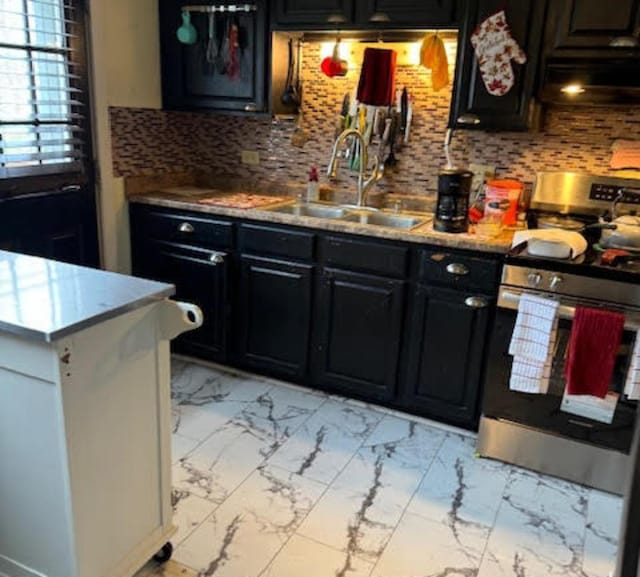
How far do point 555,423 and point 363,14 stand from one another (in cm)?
196

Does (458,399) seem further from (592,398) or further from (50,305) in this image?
(50,305)

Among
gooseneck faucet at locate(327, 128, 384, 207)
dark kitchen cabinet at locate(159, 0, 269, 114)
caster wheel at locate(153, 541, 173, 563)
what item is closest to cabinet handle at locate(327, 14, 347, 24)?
dark kitchen cabinet at locate(159, 0, 269, 114)

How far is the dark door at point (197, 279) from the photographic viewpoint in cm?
302

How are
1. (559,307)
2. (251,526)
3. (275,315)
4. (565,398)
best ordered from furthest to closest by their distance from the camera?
Result: (275,315) → (565,398) → (559,307) → (251,526)

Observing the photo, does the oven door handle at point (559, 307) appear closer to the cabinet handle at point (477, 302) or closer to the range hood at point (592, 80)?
the cabinet handle at point (477, 302)

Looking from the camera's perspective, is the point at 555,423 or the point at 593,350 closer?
the point at 593,350

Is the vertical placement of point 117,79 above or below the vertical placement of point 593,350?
above

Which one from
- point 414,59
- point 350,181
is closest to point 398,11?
point 414,59

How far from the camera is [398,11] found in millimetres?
2584

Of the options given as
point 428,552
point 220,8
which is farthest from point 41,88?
point 428,552

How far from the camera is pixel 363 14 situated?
8.70 feet

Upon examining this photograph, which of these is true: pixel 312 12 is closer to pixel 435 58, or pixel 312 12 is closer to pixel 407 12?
pixel 407 12

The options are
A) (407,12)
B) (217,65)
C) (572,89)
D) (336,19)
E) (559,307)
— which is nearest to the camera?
(559,307)

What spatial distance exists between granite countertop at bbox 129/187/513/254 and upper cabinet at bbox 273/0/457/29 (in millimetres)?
886
